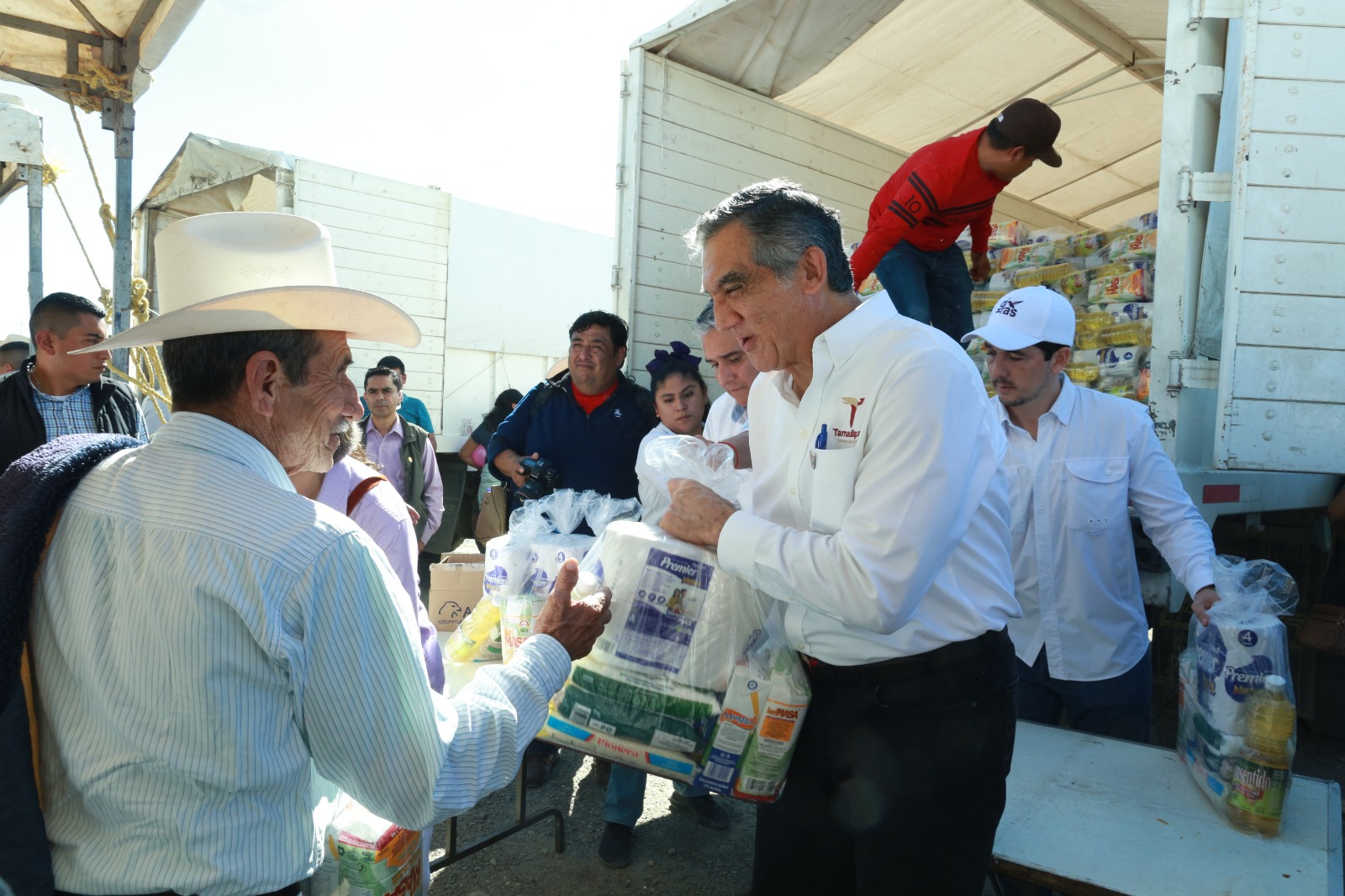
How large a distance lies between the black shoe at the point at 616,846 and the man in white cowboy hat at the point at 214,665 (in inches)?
80.2

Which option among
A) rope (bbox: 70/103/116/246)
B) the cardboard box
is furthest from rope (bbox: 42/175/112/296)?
the cardboard box

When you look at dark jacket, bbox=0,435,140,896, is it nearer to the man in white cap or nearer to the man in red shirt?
the man in white cap

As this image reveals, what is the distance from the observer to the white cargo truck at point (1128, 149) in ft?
9.46

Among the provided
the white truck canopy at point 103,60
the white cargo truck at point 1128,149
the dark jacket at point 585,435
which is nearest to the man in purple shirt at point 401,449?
the white truck canopy at point 103,60

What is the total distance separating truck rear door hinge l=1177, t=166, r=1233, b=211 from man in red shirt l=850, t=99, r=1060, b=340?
48cm

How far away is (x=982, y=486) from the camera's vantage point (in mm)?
1446

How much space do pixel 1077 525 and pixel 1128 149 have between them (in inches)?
211

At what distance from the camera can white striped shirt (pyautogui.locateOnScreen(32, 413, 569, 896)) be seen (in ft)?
3.59

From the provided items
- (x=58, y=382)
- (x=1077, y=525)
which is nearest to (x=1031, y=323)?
(x=1077, y=525)

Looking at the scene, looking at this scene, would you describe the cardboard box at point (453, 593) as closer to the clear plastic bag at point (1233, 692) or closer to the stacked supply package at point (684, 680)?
the stacked supply package at point (684, 680)

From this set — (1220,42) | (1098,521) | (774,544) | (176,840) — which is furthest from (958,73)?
(176,840)

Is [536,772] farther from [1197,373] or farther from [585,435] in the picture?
[1197,373]

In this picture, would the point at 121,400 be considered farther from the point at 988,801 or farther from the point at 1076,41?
the point at 1076,41

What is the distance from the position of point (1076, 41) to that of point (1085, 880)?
5.42 meters
